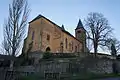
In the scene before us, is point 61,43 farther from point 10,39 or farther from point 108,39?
point 10,39

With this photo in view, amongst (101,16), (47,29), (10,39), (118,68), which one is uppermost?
(101,16)

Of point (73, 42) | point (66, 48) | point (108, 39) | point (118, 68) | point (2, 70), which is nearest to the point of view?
point (2, 70)

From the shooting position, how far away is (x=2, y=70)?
17609mm

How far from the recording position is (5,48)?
66.3 ft

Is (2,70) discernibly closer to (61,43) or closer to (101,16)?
(61,43)

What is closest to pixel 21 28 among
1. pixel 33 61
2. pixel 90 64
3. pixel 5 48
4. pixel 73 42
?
pixel 5 48

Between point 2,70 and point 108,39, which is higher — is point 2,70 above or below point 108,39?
below

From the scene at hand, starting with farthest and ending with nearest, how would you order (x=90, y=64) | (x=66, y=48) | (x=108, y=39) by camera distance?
(x=66, y=48) → (x=108, y=39) → (x=90, y=64)

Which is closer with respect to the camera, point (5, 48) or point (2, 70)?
point (2, 70)

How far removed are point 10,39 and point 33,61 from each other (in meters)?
9.26

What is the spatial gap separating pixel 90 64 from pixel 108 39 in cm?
1521

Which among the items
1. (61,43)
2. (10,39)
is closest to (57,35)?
(61,43)

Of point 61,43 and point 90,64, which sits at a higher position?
point 61,43

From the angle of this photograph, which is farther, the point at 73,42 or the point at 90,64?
the point at 73,42
